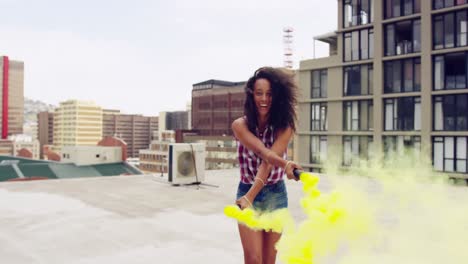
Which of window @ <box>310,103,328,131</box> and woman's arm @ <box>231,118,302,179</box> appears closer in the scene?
woman's arm @ <box>231,118,302,179</box>

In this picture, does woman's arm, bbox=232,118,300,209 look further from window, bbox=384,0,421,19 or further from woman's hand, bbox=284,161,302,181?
window, bbox=384,0,421,19

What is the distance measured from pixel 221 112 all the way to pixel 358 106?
251 ft

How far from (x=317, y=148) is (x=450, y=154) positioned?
10455 millimetres

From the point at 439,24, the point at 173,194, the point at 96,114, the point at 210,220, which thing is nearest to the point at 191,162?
the point at 173,194

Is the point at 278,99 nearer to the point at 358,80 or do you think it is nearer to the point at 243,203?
the point at 243,203

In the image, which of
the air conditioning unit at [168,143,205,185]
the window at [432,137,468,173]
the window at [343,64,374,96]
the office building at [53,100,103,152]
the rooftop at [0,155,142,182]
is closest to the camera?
the air conditioning unit at [168,143,205,185]

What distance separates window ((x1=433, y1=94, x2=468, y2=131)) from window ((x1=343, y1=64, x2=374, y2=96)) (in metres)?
5.15

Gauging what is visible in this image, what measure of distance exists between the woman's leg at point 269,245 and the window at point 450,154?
26.0 meters

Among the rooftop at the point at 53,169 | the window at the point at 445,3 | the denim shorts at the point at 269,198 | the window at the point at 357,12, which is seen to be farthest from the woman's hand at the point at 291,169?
the rooftop at the point at 53,169

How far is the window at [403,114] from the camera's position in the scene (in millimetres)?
26859

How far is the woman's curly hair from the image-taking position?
2.86 m

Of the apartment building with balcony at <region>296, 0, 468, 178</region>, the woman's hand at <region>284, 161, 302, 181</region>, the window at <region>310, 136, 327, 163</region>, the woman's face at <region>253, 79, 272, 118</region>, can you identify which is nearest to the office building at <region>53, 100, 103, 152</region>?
the window at <region>310, 136, 327, 163</region>

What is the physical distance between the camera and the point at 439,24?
26.1 metres

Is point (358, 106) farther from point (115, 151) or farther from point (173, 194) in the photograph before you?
point (115, 151)
